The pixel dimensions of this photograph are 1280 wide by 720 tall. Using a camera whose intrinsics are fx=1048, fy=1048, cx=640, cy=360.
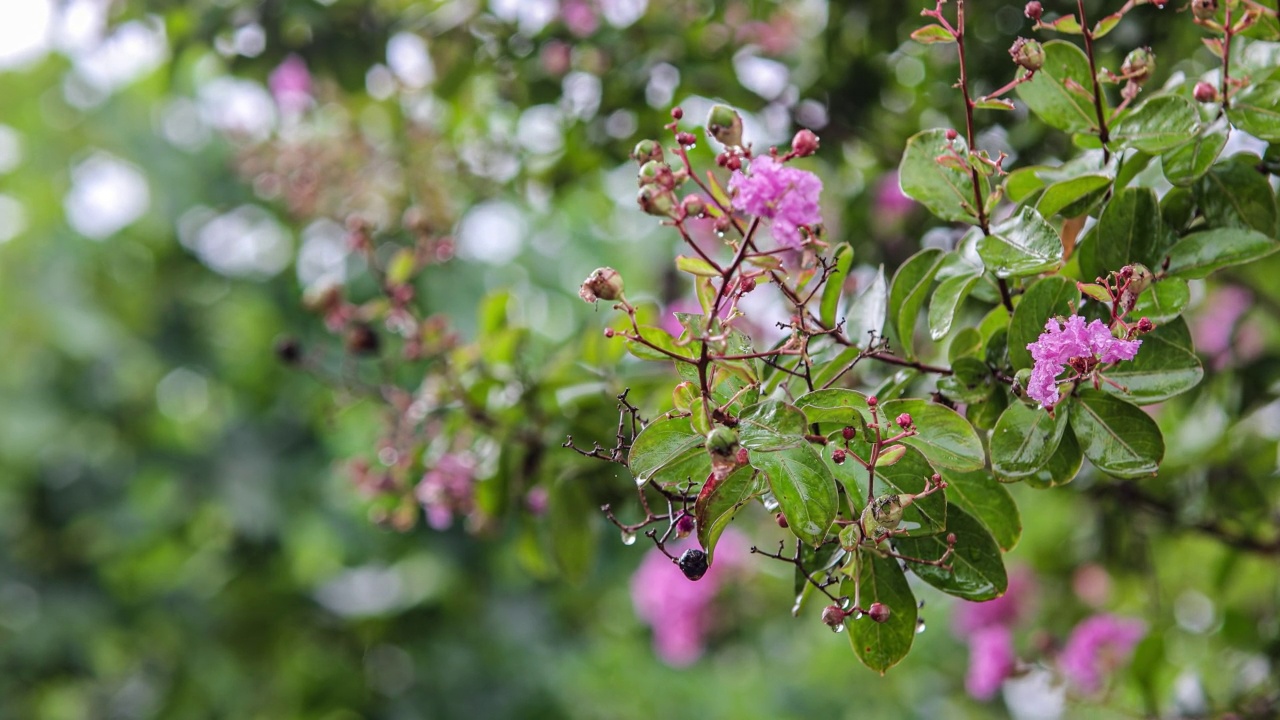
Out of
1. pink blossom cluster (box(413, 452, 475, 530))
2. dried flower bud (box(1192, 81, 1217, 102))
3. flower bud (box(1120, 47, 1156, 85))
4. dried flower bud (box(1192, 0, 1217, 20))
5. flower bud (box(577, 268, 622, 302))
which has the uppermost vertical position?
dried flower bud (box(1192, 0, 1217, 20))

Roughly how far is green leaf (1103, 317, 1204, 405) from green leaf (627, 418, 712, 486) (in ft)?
0.62

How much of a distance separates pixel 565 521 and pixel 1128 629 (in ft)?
2.18

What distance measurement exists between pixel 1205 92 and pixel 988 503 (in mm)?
228

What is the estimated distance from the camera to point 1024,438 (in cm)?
46

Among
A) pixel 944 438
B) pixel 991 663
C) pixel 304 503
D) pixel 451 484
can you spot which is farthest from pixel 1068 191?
pixel 304 503

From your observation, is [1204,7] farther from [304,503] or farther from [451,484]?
[304,503]

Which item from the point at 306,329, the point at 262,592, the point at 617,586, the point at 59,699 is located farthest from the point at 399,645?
the point at 59,699

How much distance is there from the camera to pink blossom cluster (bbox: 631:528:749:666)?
1789mm

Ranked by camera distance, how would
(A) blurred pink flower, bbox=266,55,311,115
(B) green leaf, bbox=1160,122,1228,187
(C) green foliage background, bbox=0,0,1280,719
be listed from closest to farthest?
(B) green leaf, bbox=1160,122,1228,187 < (C) green foliage background, bbox=0,0,1280,719 < (A) blurred pink flower, bbox=266,55,311,115

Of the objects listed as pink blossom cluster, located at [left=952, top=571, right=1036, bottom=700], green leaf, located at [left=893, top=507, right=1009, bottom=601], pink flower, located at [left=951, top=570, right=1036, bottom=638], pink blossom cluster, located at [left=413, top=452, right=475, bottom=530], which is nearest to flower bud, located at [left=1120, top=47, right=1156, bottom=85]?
green leaf, located at [left=893, top=507, right=1009, bottom=601]

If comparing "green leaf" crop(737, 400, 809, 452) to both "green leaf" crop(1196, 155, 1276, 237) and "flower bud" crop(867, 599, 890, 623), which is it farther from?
"green leaf" crop(1196, 155, 1276, 237)

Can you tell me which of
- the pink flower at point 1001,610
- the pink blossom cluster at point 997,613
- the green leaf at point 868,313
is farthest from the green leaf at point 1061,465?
the pink flower at point 1001,610

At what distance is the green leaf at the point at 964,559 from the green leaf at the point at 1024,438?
41mm

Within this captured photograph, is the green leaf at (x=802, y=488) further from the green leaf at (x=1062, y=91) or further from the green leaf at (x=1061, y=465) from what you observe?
the green leaf at (x=1062, y=91)
